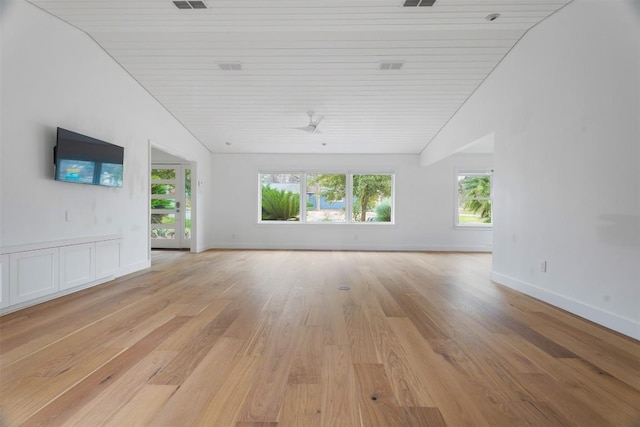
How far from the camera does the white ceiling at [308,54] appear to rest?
3.41 meters

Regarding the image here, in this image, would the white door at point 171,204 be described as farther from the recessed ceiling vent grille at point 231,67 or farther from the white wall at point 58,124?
the recessed ceiling vent grille at point 231,67

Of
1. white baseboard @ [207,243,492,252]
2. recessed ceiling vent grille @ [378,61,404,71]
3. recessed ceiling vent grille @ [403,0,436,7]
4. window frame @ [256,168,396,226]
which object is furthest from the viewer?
window frame @ [256,168,396,226]

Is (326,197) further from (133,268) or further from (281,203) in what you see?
(133,268)

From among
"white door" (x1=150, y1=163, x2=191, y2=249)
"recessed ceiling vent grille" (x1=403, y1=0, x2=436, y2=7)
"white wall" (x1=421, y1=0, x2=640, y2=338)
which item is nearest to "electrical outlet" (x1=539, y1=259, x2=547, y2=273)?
"white wall" (x1=421, y1=0, x2=640, y2=338)

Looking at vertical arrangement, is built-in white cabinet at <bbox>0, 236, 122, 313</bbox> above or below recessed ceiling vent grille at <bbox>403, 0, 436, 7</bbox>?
below

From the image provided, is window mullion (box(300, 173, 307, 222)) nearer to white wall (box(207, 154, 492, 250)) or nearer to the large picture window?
the large picture window

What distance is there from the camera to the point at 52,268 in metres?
3.28

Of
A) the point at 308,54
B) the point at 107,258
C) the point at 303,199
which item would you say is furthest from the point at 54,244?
the point at 303,199

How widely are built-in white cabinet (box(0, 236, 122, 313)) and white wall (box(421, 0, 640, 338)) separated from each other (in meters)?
5.05

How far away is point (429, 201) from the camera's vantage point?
8.00 m

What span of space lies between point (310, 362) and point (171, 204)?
23.5 ft

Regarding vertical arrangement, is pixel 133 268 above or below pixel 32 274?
below

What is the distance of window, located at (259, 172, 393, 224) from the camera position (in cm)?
823

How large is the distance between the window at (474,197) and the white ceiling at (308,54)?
88.7 inches
